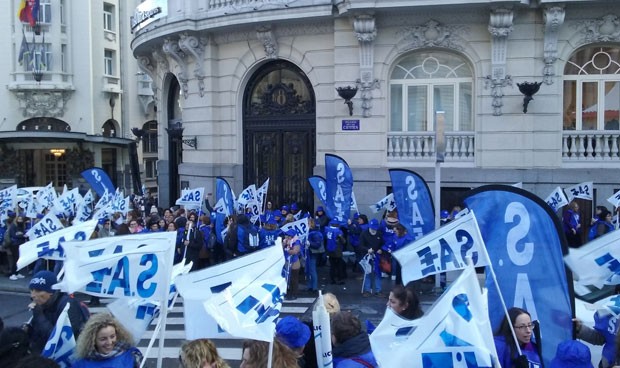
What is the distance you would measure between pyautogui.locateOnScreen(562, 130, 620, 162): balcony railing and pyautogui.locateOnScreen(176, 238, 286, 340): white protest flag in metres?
13.7

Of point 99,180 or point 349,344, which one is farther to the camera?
point 99,180

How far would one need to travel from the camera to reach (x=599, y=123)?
17469mm

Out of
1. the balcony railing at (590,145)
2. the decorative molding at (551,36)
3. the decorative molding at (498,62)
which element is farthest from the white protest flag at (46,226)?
the balcony railing at (590,145)

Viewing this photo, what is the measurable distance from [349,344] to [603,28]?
14.6 meters

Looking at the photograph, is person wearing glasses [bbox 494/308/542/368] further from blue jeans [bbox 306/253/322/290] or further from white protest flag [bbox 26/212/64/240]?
white protest flag [bbox 26/212/64/240]

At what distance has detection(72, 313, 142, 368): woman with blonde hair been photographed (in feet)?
16.5

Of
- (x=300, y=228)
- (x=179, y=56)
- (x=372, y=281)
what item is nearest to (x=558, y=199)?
(x=372, y=281)

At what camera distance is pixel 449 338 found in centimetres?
449

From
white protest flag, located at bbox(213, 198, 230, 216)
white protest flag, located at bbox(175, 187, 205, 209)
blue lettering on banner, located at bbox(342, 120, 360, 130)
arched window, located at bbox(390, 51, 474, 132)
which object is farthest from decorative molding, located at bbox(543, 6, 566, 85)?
white protest flag, located at bbox(175, 187, 205, 209)

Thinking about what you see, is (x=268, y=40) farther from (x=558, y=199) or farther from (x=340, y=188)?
(x=558, y=199)

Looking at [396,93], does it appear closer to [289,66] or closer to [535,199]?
[289,66]

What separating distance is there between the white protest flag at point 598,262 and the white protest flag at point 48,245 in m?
5.40

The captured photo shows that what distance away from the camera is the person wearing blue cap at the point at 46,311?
6.21 meters

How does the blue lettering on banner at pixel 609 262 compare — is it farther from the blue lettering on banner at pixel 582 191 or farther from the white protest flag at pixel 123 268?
the blue lettering on banner at pixel 582 191
